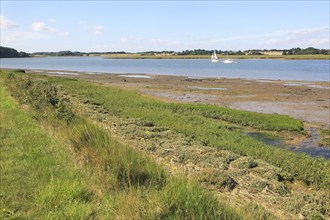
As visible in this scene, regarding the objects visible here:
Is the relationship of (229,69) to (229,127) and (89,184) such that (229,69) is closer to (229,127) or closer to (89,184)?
(229,127)

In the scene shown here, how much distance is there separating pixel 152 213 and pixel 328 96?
1110 inches

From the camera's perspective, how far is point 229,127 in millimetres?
15820

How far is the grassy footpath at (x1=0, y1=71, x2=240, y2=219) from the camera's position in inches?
163

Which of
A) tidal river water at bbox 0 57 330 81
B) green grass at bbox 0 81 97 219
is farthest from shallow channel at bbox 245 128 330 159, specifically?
tidal river water at bbox 0 57 330 81

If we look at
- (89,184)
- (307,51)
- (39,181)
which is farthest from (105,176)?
(307,51)

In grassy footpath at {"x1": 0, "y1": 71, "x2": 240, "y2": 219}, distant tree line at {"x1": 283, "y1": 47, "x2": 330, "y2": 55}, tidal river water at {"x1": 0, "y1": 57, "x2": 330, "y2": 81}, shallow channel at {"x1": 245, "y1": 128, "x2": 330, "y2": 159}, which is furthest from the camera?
distant tree line at {"x1": 283, "y1": 47, "x2": 330, "y2": 55}

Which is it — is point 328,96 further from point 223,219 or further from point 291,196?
point 223,219

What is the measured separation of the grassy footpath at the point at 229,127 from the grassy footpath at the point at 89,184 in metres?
5.38

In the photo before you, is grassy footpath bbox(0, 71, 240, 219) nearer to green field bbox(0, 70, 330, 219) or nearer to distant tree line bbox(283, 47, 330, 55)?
green field bbox(0, 70, 330, 219)

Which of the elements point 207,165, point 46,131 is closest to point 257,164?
point 207,165

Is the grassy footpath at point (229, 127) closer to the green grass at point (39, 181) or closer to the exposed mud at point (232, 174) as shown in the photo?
the exposed mud at point (232, 174)

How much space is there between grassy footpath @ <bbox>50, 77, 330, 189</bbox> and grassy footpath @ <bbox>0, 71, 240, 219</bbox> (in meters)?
5.38

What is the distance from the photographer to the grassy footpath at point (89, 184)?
13.6 feet

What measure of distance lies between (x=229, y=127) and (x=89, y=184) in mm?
11030
